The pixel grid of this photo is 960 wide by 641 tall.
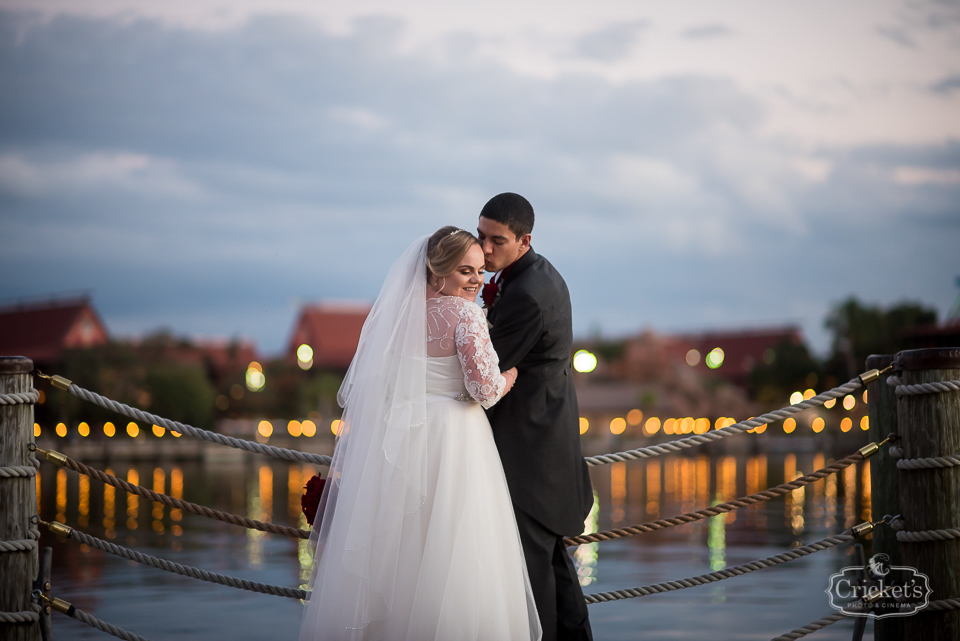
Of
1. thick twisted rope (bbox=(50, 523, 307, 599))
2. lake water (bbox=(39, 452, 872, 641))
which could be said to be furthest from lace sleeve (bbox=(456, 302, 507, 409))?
lake water (bbox=(39, 452, 872, 641))

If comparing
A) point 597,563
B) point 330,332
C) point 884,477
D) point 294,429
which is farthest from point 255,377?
point 884,477

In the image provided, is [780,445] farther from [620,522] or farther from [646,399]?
[620,522]

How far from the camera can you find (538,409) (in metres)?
3.43

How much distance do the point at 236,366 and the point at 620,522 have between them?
1415 inches

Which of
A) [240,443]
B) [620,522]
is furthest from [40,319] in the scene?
[240,443]

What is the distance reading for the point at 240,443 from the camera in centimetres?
355

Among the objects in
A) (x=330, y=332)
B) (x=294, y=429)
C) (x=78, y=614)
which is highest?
(x=78, y=614)

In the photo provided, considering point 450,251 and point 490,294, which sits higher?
point 450,251

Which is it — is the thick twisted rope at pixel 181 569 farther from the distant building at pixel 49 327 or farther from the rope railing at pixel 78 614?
the distant building at pixel 49 327

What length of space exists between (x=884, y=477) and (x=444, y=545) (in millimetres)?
1742

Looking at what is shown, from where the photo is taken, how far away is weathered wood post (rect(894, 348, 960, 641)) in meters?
3.37

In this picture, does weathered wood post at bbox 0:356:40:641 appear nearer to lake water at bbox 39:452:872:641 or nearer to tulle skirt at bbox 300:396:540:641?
tulle skirt at bbox 300:396:540:641

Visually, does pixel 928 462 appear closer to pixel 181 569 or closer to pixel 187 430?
pixel 187 430

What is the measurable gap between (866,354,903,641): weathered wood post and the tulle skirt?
1392 millimetres
